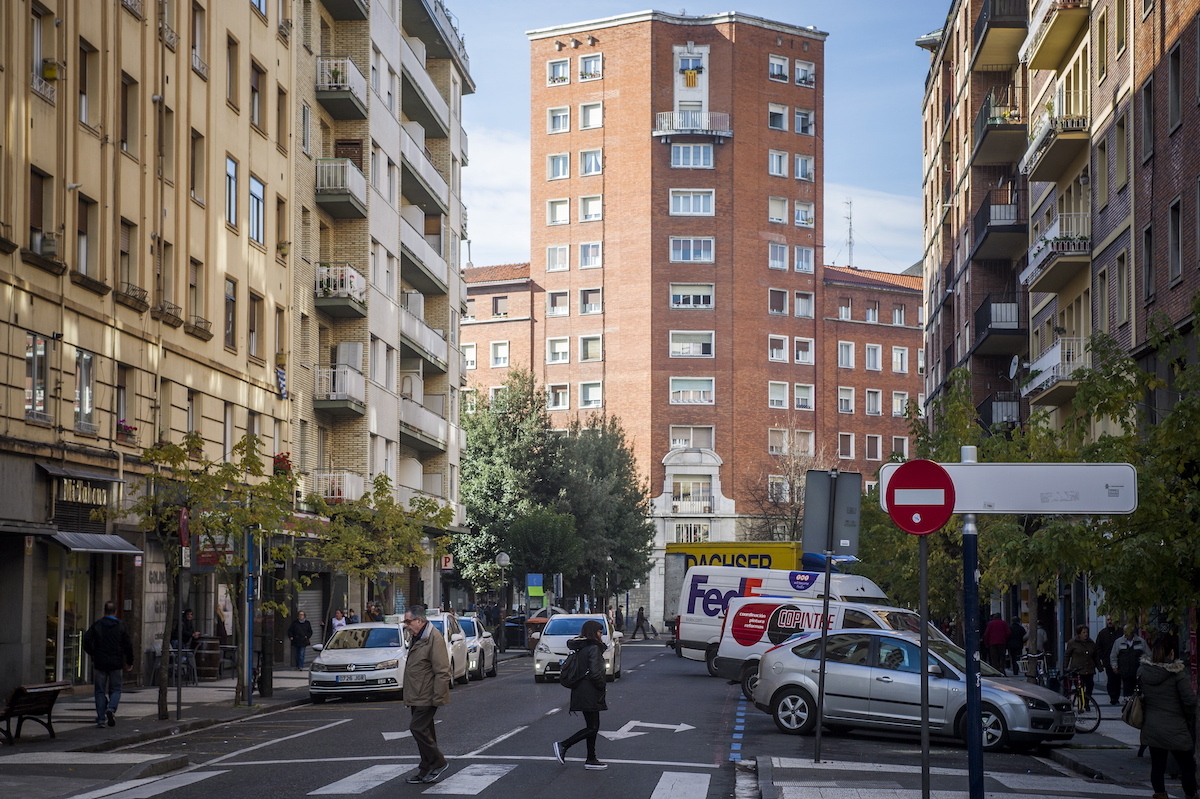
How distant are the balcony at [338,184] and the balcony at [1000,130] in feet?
67.4

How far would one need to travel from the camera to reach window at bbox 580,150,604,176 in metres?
89.7

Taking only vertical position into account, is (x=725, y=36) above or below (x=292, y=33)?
above

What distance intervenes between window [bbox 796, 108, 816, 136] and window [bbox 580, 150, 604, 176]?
1201cm

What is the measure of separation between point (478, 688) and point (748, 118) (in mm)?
62213

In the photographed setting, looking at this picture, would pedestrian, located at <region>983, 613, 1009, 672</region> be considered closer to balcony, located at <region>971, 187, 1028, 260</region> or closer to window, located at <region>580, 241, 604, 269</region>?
balcony, located at <region>971, 187, 1028, 260</region>

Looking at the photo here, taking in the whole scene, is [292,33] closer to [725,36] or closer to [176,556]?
[176,556]

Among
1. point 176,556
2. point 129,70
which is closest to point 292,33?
point 129,70

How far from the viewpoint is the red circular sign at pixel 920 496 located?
10047mm

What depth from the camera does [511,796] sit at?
13594mm

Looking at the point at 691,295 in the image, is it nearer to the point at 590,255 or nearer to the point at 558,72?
the point at 590,255

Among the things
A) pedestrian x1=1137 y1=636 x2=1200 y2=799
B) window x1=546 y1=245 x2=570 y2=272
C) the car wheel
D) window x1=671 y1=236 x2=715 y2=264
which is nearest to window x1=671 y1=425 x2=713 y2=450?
→ window x1=671 y1=236 x2=715 y2=264

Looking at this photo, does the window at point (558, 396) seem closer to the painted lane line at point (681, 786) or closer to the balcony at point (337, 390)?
the balcony at point (337, 390)

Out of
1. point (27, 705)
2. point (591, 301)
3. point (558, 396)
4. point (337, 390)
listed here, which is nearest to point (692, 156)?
point (591, 301)

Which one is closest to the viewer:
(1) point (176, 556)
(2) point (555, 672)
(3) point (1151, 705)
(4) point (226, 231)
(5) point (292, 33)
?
(3) point (1151, 705)
